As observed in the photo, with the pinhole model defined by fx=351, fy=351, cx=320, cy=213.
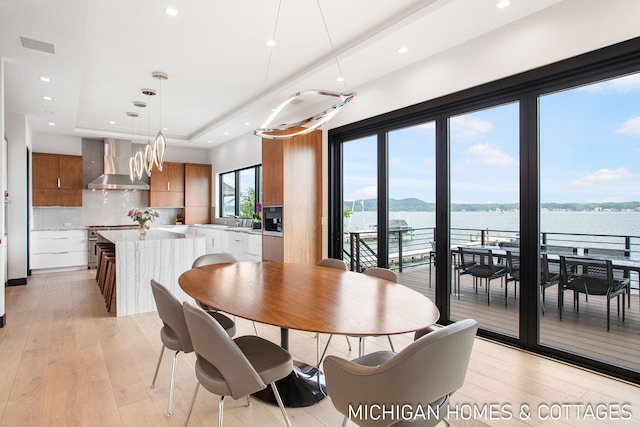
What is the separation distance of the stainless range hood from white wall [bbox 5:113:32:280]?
187cm

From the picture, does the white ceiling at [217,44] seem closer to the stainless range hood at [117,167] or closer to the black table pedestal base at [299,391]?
the stainless range hood at [117,167]

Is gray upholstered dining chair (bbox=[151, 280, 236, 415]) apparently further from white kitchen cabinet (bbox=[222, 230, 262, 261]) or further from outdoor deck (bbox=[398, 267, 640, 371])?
white kitchen cabinet (bbox=[222, 230, 262, 261])

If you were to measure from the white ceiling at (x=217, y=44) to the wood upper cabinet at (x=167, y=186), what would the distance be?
9.24 feet

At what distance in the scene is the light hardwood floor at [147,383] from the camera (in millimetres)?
2066

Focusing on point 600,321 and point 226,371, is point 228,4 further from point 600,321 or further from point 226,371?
point 600,321

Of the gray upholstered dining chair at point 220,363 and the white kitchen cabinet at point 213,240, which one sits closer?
the gray upholstered dining chair at point 220,363

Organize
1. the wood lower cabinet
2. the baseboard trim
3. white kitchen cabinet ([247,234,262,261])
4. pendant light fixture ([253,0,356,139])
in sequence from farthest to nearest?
white kitchen cabinet ([247,234,262,261]), the baseboard trim, the wood lower cabinet, pendant light fixture ([253,0,356,139])

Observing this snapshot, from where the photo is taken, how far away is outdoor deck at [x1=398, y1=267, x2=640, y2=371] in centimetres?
270

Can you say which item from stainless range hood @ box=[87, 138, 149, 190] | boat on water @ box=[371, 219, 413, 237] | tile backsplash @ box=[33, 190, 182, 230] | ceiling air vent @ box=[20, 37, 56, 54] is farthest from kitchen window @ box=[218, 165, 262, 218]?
ceiling air vent @ box=[20, 37, 56, 54]

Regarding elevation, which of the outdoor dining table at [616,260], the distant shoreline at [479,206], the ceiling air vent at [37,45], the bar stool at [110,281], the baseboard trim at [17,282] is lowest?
the baseboard trim at [17,282]

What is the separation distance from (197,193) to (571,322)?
25.5ft

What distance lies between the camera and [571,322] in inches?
121

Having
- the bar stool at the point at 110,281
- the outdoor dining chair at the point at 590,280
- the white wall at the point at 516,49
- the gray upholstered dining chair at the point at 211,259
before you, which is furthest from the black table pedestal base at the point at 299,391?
the white wall at the point at 516,49

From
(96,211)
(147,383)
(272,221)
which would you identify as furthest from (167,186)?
(147,383)
